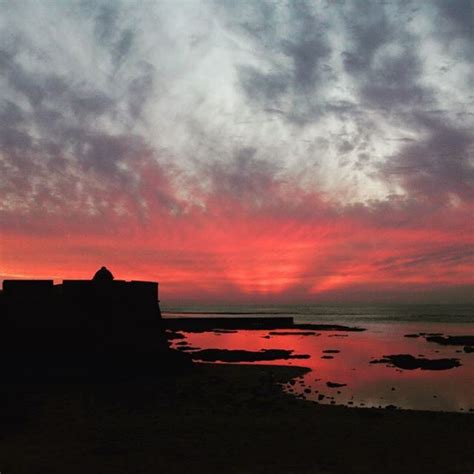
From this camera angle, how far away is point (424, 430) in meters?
15.4

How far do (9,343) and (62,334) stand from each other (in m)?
2.53

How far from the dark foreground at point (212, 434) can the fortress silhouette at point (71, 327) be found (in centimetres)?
295

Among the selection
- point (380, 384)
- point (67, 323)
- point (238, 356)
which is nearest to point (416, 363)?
point (380, 384)

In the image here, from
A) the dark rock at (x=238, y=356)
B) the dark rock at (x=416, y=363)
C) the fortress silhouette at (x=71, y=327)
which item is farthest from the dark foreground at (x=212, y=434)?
the dark rock at (x=416, y=363)

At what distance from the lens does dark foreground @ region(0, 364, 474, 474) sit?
38.3ft

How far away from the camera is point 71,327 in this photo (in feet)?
82.0

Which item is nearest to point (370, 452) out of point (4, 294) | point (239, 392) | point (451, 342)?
point (239, 392)

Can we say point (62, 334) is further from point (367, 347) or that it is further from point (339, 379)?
point (367, 347)

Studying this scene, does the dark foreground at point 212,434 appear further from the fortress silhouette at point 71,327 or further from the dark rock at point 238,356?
the dark rock at point 238,356

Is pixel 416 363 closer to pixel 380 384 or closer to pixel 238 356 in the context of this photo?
pixel 380 384

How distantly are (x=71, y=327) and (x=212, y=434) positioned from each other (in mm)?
13220

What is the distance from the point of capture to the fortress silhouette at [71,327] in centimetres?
2433

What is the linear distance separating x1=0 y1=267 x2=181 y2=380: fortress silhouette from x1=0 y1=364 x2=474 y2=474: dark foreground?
2.95 meters

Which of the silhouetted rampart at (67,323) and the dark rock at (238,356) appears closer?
the silhouetted rampart at (67,323)
